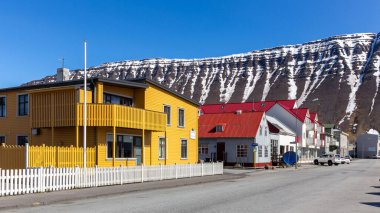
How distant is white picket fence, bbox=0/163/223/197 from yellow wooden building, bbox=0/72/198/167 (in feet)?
10.1

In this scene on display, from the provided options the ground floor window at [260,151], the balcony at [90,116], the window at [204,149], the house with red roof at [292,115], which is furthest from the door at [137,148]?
the house with red roof at [292,115]

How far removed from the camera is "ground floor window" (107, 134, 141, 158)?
33062 millimetres

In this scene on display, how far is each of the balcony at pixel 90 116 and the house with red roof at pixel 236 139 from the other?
23.5 metres

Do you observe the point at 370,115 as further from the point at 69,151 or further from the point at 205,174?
the point at 69,151

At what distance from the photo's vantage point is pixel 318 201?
1800cm

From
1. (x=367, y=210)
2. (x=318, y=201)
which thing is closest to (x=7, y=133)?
(x=318, y=201)

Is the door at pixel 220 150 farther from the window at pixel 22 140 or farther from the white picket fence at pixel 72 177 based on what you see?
the window at pixel 22 140

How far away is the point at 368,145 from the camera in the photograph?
517ft

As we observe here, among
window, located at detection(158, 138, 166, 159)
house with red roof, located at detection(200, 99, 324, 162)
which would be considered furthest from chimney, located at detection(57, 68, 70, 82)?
house with red roof, located at detection(200, 99, 324, 162)

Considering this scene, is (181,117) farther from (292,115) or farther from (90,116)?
(292,115)

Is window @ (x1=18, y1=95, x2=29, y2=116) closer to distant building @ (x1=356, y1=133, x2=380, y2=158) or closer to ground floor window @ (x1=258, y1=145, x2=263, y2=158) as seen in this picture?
ground floor window @ (x1=258, y1=145, x2=263, y2=158)

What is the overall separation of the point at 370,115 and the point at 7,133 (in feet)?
551

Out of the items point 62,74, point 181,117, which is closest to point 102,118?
point 62,74

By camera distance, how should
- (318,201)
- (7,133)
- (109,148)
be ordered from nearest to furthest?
(318,201) → (109,148) → (7,133)
